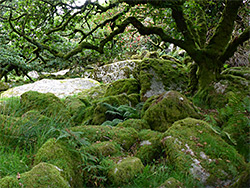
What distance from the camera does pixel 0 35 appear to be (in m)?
11.9

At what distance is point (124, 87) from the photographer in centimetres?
912

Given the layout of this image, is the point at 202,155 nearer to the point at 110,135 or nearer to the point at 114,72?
the point at 110,135

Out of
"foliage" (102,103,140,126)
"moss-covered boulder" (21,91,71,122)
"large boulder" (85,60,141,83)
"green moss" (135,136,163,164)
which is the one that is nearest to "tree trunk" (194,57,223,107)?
"foliage" (102,103,140,126)

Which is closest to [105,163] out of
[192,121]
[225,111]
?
[192,121]

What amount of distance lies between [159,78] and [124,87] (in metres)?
1.56

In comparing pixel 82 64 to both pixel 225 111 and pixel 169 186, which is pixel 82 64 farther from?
pixel 169 186

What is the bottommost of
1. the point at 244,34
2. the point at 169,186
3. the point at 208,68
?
the point at 169,186

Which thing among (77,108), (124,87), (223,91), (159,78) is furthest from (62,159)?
(124,87)

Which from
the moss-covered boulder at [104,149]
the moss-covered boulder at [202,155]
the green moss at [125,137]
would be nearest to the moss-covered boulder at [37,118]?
the moss-covered boulder at [104,149]

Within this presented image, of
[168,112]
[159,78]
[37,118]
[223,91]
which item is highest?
[223,91]

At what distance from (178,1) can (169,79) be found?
10.8ft

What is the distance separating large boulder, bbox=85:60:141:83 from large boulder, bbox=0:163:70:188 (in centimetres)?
1190

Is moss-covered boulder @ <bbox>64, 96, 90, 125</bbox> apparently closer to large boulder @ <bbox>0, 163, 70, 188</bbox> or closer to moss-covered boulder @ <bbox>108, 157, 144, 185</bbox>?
moss-covered boulder @ <bbox>108, 157, 144, 185</bbox>

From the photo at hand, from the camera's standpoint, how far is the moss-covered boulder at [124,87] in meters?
8.97
